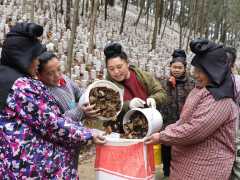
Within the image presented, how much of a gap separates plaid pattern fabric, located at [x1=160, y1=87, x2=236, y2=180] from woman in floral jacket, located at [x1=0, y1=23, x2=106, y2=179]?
2.45ft

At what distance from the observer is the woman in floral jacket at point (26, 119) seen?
1.17 m

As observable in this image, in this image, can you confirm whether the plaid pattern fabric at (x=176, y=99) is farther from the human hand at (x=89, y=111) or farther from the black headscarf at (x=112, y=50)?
the human hand at (x=89, y=111)

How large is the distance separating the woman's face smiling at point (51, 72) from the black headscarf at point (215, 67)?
1011 millimetres

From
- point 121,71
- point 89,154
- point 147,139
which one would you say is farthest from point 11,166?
point 89,154

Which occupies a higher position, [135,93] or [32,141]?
[135,93]

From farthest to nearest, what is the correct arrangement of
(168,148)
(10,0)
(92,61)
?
(10,0) → (92,61) → (168,148)

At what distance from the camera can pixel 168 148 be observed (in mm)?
2410

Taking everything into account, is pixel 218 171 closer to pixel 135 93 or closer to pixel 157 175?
pixel 135 93

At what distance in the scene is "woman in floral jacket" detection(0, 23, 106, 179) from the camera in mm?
1169

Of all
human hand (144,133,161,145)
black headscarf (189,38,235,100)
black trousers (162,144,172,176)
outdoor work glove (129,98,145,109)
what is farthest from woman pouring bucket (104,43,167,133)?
black trousers (162,144,172,176)

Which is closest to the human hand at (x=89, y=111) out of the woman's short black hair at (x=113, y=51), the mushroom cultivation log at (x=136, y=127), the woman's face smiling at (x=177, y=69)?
the mushroom cultivation log at (x=136, y=127)

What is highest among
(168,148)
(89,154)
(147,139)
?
(147,139)

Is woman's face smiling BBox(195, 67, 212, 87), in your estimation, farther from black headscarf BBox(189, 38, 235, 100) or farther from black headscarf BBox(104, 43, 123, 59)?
black headscarf BBox(104, 43, 123, 59)

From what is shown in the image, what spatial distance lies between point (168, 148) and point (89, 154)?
1802mm
